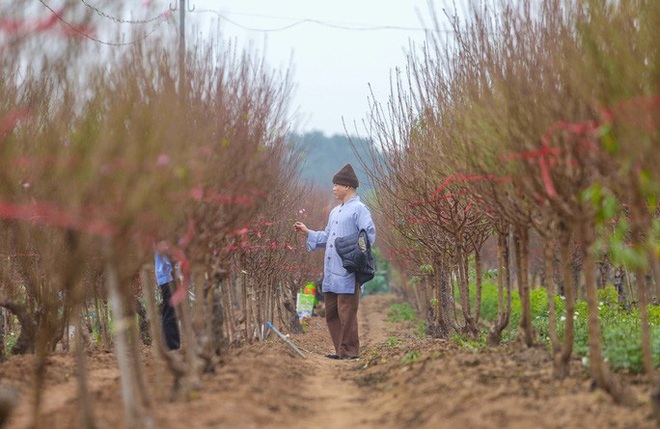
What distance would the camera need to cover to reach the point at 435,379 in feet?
23.6

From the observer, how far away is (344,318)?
11.0m

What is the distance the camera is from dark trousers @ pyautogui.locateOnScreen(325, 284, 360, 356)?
11.0 meters

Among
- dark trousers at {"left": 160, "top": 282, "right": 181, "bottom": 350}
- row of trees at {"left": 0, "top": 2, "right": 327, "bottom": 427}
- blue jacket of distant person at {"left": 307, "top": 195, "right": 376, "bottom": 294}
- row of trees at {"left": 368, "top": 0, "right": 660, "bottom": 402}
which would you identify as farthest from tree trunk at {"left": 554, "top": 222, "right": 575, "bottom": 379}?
dark trousers at {"left": 160, "top": 282, "right": 181, "bottom": 350}

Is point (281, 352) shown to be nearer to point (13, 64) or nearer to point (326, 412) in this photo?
point (326, 412)

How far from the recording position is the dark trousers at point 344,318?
10992 millimetres

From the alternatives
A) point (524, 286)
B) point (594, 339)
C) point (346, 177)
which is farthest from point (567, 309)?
point (346, 177)

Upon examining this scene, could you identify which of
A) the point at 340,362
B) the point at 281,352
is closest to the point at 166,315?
the point at 281,352

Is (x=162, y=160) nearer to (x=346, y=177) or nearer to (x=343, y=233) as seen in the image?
(x=343, y=233)

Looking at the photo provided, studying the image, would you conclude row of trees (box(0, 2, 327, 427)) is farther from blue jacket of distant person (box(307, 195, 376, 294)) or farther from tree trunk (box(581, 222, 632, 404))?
tree trunk (box(581, 222, 632, 404))

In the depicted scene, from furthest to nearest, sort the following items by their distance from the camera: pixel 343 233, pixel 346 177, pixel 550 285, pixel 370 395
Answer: pixel 346 177 → pixel 343 233 → pixel 370 395 → pixel 550 285

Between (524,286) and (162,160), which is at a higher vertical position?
(162,160)

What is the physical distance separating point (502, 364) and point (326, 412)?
1.75 metres

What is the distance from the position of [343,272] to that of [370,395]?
11.3 ft

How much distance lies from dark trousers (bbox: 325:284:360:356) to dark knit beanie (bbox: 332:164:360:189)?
1301 millimetres
